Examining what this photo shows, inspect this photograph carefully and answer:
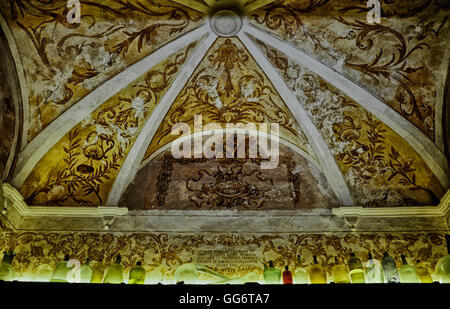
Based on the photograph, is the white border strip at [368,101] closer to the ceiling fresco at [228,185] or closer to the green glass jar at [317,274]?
the ceiling fresco at [228,185]

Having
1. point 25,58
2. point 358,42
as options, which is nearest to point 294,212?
point 358,42

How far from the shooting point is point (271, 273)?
466 cm

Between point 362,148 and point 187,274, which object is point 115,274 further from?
point 362,148

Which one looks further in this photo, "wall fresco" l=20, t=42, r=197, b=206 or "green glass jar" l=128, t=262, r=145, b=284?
"wall fresco" l=20, t=42, r=197, b=206

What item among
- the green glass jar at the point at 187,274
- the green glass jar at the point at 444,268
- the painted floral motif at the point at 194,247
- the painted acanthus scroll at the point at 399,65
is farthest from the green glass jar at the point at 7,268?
the green glass jar at the point at 444,268

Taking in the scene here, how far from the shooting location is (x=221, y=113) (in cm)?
564

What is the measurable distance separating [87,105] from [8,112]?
888 mm

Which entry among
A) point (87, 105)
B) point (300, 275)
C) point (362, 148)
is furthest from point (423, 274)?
point (87, 105)

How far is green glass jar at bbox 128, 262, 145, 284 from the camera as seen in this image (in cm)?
464

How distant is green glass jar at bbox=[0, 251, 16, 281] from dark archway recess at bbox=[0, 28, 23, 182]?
0.87 metres

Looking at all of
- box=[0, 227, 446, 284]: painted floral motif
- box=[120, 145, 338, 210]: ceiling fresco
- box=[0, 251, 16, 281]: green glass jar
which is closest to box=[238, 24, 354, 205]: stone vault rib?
box=[120, 145, 338, 210]: ceiling fresco

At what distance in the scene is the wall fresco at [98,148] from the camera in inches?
205

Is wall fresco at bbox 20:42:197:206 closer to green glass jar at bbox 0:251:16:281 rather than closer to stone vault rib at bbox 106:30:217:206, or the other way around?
stone vault rib at bbox 106:30:217:206

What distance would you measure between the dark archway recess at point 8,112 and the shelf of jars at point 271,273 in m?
1.06
